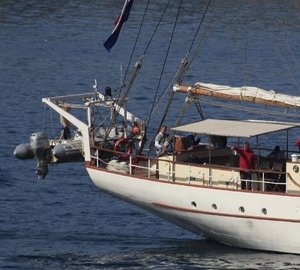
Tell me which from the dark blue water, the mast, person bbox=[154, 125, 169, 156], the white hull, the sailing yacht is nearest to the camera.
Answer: the white hull

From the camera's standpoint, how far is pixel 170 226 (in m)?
60.0

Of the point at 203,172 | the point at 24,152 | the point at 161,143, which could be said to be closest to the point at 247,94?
the point at 203,172

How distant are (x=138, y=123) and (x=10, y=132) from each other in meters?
22.5

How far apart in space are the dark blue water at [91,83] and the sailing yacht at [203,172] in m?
1.14

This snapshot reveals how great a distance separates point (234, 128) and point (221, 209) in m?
2.60

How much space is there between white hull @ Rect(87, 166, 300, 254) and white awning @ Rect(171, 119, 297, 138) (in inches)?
69.6

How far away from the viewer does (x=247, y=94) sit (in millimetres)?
54812

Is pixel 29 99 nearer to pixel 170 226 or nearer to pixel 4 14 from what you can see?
pixel 170 226

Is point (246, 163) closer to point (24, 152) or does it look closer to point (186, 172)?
point (186, 172)

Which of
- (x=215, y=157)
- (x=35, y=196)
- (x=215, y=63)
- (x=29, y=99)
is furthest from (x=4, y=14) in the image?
(x=215, y=157)

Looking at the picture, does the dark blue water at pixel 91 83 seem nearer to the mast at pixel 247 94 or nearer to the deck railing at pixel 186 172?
the deck railing at pixel 186 172

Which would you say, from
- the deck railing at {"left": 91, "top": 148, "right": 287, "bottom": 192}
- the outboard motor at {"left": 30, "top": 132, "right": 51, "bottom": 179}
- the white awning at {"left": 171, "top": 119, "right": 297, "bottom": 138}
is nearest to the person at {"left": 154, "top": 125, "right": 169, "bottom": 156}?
the deck railing at {"left": 91, "top": 148, "right": 287, "bottom": 192}

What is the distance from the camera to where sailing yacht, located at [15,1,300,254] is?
173ft

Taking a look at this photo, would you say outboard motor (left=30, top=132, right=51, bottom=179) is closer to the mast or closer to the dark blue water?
the dark blue water
